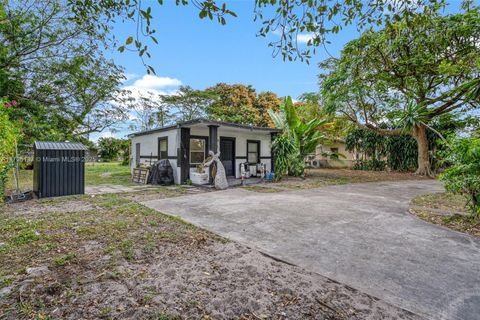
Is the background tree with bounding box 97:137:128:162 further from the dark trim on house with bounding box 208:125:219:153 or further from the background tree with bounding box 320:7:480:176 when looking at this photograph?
the background tree with bounding box 320:7:480:176

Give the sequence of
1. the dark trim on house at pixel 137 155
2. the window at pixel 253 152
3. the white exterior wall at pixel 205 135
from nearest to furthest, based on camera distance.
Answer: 1. the white exterior wall at pixel 205 135
2. the window at pixel 253 152
3. the dark trim on house at pixel 137 155

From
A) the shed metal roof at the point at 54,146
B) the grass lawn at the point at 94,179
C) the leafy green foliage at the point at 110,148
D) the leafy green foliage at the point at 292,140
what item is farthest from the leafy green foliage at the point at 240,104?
the shed metal roof at the point at 54,146

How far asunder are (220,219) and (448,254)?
342cm

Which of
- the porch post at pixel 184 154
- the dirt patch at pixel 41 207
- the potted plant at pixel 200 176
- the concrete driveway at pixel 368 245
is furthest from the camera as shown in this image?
the porch post at pixel 184 154

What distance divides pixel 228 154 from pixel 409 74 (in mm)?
8514

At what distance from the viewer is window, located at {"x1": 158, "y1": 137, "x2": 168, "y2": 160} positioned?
10.6 m

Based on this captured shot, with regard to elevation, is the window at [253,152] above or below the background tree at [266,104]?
below

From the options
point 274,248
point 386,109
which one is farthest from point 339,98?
point 274,248

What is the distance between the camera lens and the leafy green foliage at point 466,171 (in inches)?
155

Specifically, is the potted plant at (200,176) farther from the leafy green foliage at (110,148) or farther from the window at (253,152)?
the leafy green foliage at (110,148)

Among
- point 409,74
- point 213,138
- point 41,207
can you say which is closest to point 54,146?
point 41,207

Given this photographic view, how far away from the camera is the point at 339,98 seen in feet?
39.0

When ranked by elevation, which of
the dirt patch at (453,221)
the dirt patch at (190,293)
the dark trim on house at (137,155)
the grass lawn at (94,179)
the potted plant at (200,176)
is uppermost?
the dark trim on house at (137,155)

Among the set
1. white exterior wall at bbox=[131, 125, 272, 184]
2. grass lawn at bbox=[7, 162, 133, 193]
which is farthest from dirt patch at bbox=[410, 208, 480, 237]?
grass lawn at bbox=[7, 162, 133, 193]
